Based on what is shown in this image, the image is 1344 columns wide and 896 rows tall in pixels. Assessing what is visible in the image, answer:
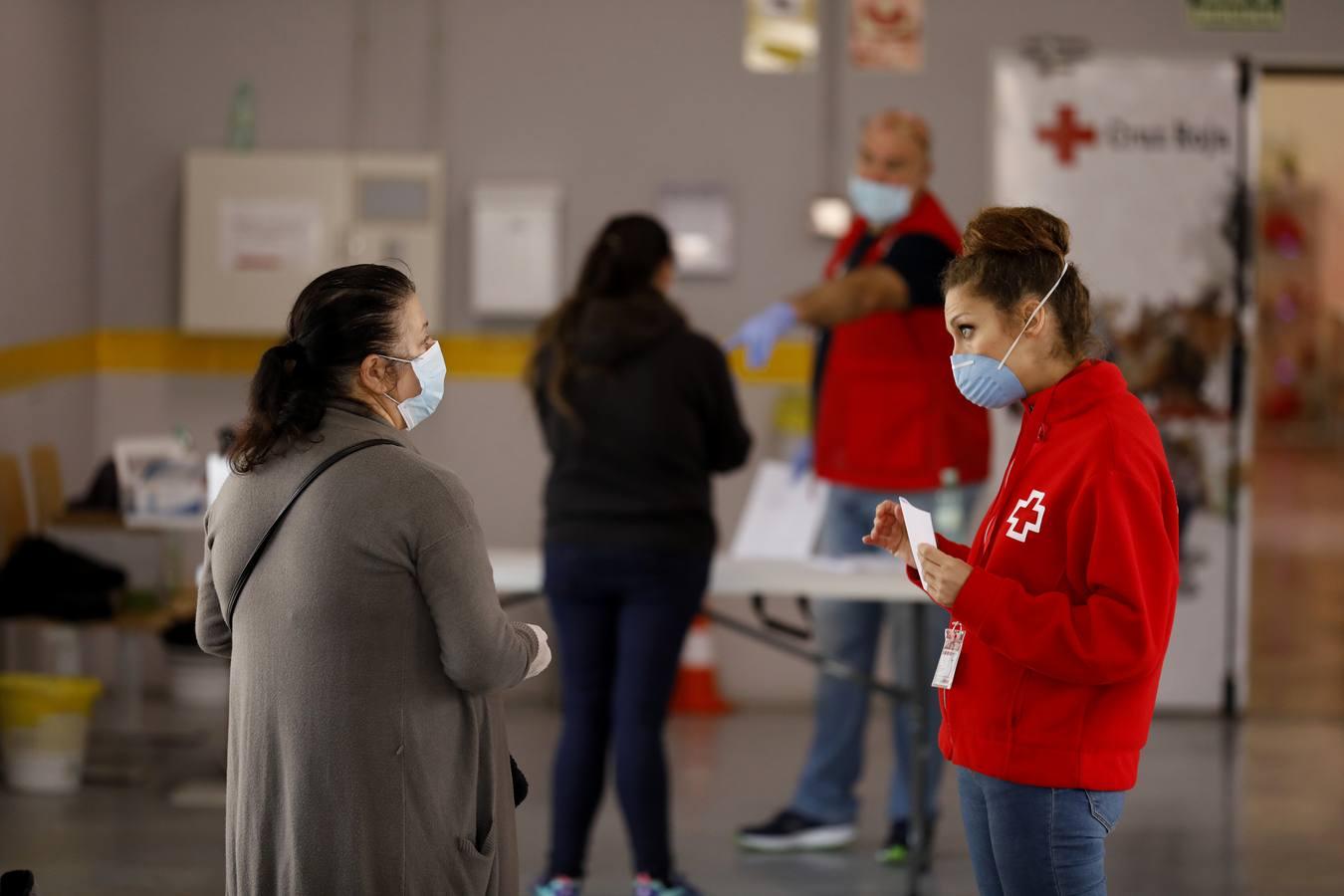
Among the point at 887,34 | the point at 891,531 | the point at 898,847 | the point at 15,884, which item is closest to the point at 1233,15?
the point at 887,34

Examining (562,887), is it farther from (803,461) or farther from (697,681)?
(697,681)

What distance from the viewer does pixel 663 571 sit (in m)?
3.57

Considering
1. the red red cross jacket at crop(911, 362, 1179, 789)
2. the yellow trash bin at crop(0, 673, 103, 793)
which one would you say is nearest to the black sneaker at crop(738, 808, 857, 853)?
the yellow trash bin at crop(0, 673, 103, 793)

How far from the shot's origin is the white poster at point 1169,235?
6.00 m

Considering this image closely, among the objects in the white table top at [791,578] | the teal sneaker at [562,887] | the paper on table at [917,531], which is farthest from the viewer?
the white table top at [791,578]

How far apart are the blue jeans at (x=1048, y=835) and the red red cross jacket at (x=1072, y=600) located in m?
0.02

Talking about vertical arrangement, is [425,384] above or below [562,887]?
above

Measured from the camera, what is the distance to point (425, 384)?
7.22ft

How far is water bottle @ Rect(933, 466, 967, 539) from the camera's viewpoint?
13.3 feet

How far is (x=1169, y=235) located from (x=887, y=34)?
48.2 inches

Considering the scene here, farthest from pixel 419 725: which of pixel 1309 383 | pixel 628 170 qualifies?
pixel 1309 383

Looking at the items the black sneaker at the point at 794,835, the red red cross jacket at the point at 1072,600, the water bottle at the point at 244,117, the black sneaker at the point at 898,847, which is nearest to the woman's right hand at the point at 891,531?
the red red cross jacket at the point at 1072,600

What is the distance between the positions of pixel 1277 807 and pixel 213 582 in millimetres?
3654

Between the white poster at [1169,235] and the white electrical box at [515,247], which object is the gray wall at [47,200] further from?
the white poster at [1169,235]
